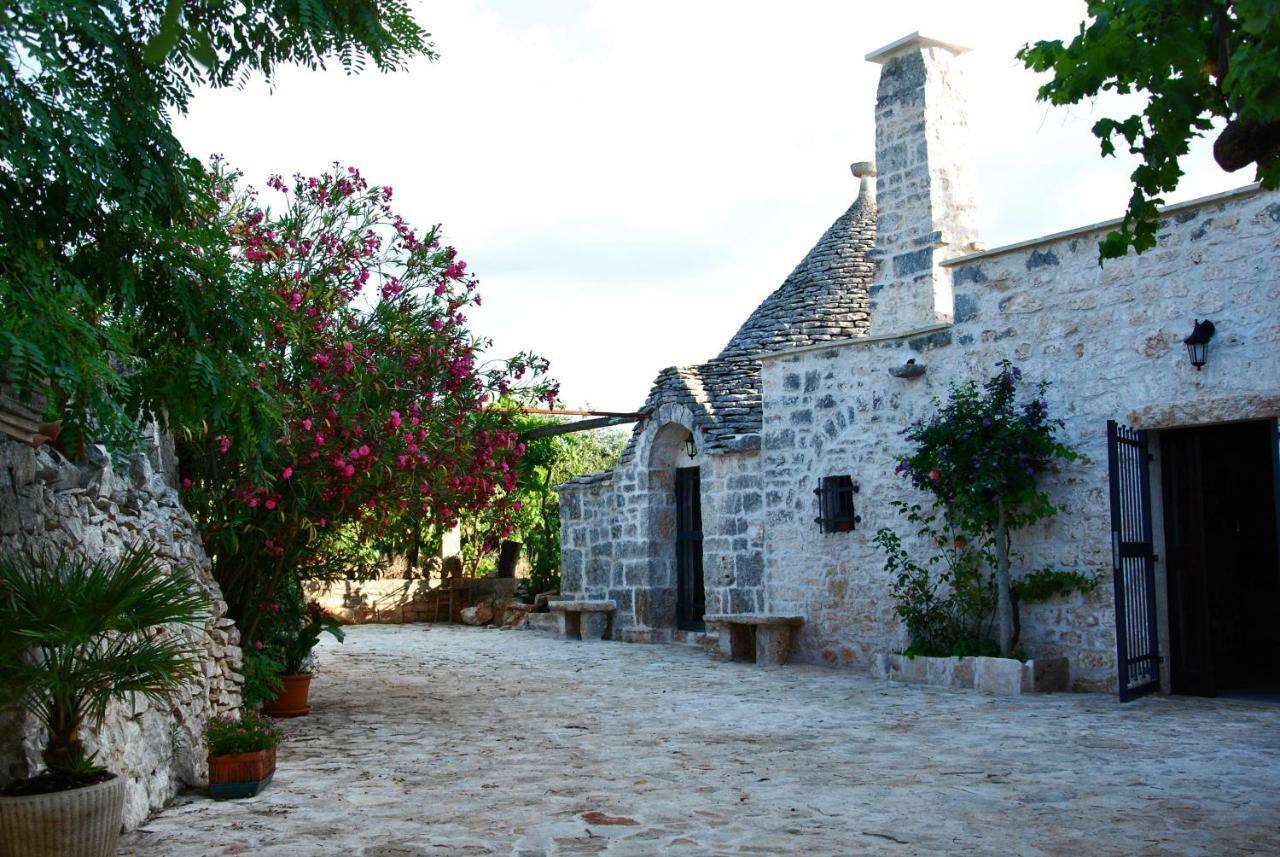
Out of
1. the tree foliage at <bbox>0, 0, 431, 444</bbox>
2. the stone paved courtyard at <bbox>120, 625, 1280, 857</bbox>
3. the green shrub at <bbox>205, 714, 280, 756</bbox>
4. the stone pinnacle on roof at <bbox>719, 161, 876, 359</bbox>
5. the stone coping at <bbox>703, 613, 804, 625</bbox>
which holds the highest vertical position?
the stone pinnacle on roof at <bbox>719, 161, 876, 359</bbox>

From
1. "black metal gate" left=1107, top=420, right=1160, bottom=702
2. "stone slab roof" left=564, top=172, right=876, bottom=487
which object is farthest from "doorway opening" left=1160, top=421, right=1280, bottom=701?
"stone slab roof" left=564, top=172, right=876, bottom=487

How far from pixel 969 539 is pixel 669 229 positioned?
1307 centimetres

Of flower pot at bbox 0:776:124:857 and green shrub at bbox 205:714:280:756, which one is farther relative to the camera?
green shrub at bbox 205:714:280:756

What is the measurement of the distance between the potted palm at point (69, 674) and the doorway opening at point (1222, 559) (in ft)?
23.1

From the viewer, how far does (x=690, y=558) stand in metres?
14.1

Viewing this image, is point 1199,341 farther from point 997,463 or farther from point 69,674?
point 69,674

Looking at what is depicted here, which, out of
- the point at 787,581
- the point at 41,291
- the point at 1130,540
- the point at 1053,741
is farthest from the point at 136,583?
the point at 787,581

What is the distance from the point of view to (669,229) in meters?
21.5

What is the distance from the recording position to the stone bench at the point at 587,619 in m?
14.3

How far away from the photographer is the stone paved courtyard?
455 centimetres

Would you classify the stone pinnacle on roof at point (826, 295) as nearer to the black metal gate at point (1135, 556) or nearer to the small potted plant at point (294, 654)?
the black metal gate at point (1135, 556)

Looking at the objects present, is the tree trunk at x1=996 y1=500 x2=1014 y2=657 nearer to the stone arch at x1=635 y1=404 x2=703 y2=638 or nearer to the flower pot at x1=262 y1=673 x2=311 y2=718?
the flower pot at x1=262 y1=673 x2=311 y2=718

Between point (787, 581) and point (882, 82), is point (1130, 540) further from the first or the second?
point (882, 82)

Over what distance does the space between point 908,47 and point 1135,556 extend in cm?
631
